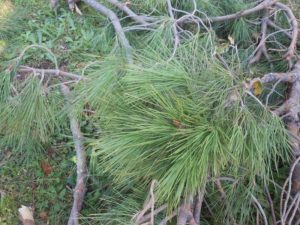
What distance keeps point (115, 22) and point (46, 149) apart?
1.87 feet

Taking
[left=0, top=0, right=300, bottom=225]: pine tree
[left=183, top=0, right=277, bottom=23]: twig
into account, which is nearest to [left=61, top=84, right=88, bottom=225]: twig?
[left=0, top=0, right=300, bottom=225]: pine tree

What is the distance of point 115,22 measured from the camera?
167 cm

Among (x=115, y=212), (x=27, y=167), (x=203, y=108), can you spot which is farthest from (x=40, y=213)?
(x=203, y=108)

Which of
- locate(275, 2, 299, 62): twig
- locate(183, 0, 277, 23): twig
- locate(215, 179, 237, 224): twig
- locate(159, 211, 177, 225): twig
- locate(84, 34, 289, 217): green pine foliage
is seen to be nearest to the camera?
locate(84, 34, 289, 217): green pine foliage

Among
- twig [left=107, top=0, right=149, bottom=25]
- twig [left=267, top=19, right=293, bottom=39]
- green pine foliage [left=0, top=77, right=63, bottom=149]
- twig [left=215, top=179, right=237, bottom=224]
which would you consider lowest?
twig [left=215, top=179, right=237, bottom=224]

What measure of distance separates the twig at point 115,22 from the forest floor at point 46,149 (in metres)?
0.09

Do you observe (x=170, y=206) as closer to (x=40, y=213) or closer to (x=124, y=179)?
(x=124, y=179)

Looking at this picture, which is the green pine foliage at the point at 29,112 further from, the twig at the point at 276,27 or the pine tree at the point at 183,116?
the twig at the point at 276,27

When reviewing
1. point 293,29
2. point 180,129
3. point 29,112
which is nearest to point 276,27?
point 293,29

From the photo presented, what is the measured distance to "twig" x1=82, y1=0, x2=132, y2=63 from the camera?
1.42 meters

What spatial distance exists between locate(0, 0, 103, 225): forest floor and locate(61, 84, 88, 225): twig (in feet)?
0.21

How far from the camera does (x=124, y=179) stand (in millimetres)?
1129

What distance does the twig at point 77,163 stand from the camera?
1371mm

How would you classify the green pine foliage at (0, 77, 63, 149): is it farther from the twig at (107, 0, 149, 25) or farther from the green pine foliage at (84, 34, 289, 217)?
the twig at (107, 0, 149, 25)
